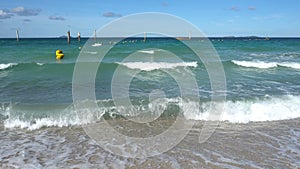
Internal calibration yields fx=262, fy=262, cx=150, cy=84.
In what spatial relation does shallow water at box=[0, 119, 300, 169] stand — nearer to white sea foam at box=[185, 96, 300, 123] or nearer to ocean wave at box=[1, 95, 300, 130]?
ocean wave at box=[1, 95, 300, 130]

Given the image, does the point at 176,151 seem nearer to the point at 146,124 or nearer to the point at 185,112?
the point at 146,124

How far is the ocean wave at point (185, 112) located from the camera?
24.0ft

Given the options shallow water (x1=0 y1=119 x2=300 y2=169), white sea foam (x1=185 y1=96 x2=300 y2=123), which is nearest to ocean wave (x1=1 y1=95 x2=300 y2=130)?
white sea foam (x1=185 y1=96 x2=300 y2=123)

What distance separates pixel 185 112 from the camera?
27.2 feet

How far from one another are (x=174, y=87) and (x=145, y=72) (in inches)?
189

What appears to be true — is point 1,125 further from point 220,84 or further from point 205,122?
point 220,84

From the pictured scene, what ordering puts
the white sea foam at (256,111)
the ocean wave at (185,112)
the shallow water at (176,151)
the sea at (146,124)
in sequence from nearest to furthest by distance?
the shallow water at (176,151), the sea at (146,124), the ocean wave at (185,112), the white sea foam at (256,111)

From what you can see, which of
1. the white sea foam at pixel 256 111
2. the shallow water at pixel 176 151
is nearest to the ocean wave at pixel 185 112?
the white sea foam at pixel 256 111

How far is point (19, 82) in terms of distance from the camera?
1325 centimetres

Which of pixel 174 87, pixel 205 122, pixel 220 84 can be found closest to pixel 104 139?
pixel 205 122

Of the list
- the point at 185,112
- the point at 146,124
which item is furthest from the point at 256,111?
the point at 146,124

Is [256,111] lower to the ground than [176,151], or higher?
higher

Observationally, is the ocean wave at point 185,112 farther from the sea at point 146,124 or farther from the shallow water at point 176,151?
the shallow water at point 176,151

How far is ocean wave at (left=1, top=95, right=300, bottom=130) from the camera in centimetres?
733
